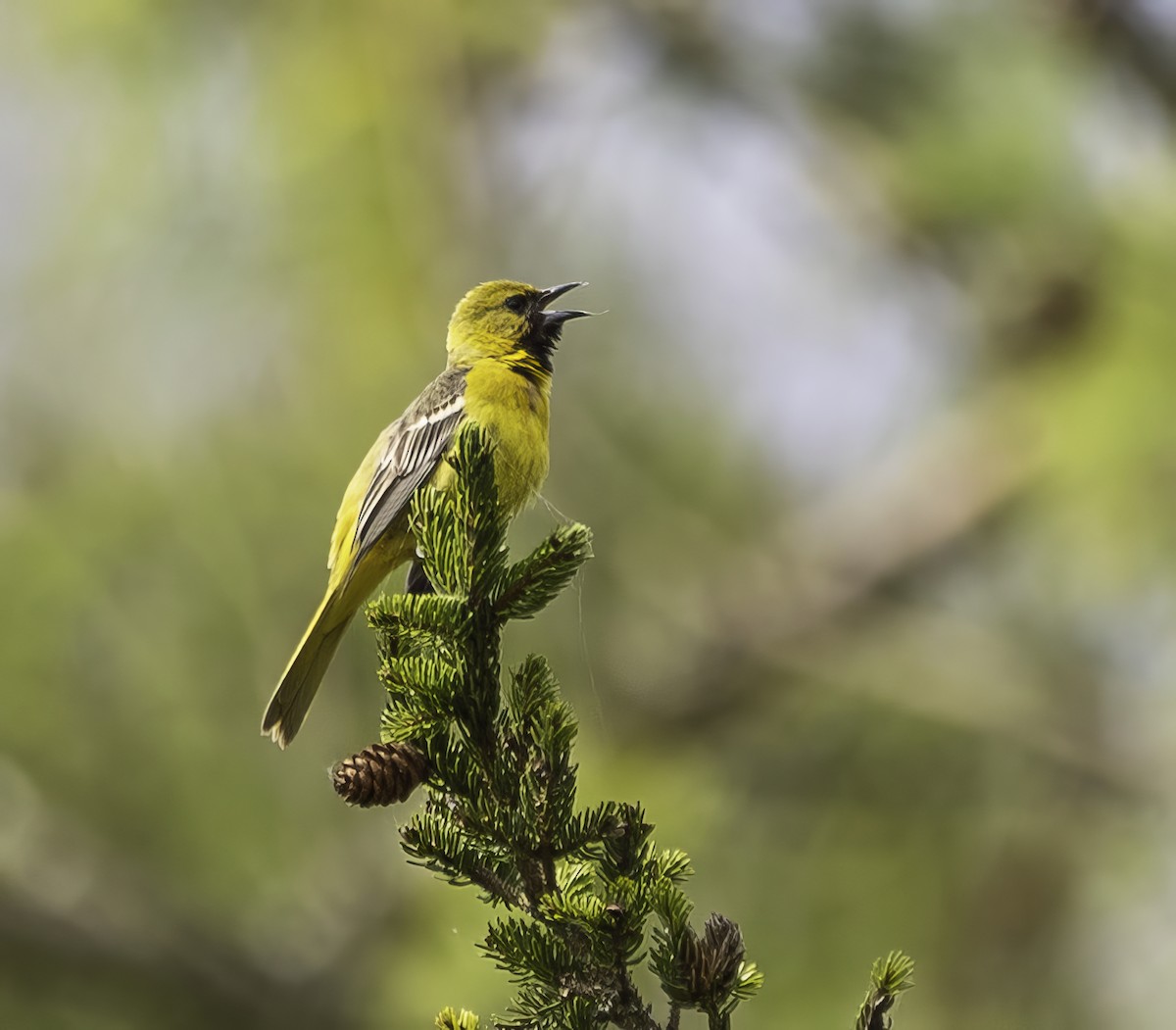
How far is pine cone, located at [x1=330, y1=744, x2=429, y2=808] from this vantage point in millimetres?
1967

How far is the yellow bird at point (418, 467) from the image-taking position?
10.7 ft

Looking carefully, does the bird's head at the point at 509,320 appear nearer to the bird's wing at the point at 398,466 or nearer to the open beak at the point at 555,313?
the open beak at the point at 555,313

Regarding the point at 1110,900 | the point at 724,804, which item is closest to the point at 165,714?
the point at 724,804

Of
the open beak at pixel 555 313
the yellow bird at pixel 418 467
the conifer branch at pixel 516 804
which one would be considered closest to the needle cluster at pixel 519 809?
the conifer branch at pixel 516 804

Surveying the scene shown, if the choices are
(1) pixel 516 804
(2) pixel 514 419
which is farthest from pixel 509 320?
(1) pixel 516 804

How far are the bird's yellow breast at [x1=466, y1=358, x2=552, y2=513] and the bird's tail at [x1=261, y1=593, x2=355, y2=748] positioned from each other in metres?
0.55

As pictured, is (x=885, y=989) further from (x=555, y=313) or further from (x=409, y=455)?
(x=555, y=313)

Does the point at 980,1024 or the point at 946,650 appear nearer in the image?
the point at 980,1024

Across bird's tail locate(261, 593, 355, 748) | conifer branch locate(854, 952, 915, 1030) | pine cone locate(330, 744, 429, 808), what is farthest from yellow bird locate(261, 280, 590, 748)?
conifer branch locate(854, 952, 915, 1030)

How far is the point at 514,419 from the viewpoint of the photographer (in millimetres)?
3682

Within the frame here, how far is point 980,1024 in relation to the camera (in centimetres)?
490

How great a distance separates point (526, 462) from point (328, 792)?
2374 millimetres

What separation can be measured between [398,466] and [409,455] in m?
0.05

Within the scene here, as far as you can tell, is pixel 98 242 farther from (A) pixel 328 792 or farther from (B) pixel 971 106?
(B) pixel 971 106
